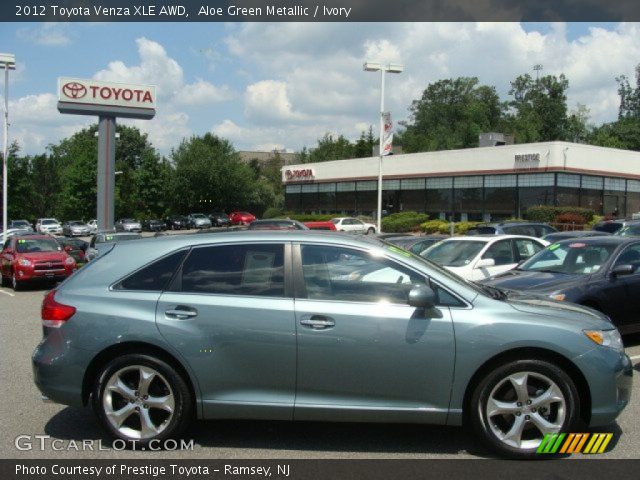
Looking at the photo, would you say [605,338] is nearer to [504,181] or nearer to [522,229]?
[522,229]

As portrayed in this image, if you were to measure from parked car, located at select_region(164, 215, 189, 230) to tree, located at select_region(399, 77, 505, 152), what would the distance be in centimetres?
4178

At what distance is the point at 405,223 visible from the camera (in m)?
42.8

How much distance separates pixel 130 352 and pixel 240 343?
0.89m

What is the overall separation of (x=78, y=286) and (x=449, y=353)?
299 centimetres

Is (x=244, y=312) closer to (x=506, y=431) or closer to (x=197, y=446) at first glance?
(x=197, y=446)

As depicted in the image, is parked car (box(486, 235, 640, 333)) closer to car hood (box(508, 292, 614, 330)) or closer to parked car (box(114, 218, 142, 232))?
car hood (box(508, 292, 614, 330))

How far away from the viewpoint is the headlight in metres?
4.72

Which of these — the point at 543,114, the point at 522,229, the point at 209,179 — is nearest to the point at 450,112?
the point at 543,114

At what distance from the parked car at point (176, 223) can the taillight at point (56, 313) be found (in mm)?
56965

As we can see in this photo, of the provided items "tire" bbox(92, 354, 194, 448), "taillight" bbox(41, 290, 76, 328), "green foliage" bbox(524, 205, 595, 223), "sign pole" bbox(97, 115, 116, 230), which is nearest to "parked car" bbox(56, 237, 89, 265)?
"sign pole" bbox(97, 115, 116, 230)
